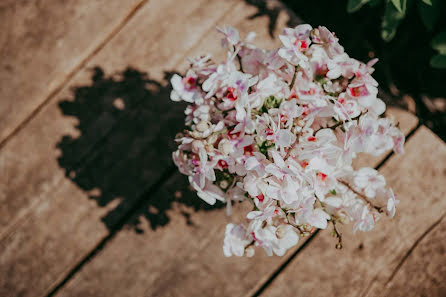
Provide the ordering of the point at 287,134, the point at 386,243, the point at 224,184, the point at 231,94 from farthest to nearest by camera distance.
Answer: the point at 386,243, the point at 224,184, the point at 231,94, the point at 287,134

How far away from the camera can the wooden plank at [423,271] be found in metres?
1.29

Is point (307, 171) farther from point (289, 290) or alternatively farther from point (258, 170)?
point (289, 290)

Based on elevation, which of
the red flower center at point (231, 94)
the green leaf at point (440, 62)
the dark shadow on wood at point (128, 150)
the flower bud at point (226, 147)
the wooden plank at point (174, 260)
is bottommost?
the wooden plank at point (174, 260)

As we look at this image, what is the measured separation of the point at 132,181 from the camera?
1.32 m

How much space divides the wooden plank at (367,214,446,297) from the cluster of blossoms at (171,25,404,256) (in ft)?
1.75

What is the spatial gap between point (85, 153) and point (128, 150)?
177 millimetres

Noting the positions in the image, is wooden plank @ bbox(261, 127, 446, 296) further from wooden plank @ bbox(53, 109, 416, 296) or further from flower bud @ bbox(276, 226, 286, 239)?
flower bud @ bbox(276, 226, 286, 239)

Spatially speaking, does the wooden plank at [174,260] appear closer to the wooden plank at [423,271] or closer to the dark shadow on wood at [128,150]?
the dark shadow on wood at [128,150]

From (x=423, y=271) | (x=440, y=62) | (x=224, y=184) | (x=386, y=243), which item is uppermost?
(x=440, y=62)

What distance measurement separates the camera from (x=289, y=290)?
129cm

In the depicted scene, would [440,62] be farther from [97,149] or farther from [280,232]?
[97,149]

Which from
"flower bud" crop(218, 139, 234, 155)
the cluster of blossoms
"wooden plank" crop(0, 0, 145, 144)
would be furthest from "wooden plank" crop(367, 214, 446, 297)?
"wooden plank" crop(0, 0, 145, 144)

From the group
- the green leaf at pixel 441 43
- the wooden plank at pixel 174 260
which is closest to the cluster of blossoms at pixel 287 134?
the wooden plank at pixel 174 260

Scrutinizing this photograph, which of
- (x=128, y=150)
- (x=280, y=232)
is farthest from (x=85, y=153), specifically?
(x=280, y=232)
